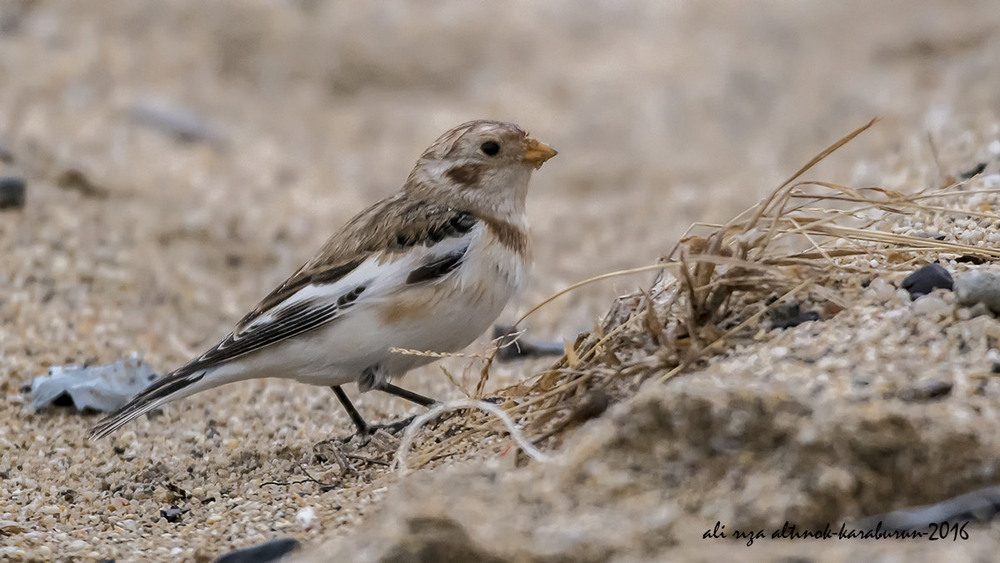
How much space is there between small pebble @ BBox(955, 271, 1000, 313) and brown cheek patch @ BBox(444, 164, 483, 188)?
1.67m

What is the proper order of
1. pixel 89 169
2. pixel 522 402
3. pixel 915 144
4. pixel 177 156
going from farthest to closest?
pixel 177 156, pixel 89 169, pixel 915 144, pixel 522 402

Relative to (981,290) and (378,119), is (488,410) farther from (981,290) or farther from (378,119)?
(378,119)

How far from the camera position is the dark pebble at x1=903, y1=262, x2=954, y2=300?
2.64m

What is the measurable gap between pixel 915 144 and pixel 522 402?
3653mm

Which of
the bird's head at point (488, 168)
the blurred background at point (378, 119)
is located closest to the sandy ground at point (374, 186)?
the blurred background at point (378, 119)

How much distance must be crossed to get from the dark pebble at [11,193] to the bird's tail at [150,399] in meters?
2.55

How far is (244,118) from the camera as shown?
798 centimetres

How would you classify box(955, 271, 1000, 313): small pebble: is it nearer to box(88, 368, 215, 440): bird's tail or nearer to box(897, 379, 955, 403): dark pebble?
box(897, 379, 955, 403): dark pebble

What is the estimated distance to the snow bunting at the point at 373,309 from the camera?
331 centimetres

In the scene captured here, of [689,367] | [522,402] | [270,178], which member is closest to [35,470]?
[522,402]

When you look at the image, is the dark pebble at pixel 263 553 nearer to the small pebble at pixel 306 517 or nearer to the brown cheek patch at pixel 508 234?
the small pebble at pixel 306 517

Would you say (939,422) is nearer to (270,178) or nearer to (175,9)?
(270,178)

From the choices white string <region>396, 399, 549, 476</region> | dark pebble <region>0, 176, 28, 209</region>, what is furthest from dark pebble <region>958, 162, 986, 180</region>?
dark pebble <region>0, 176, 28, 209</region>

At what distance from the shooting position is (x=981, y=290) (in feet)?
8.18
